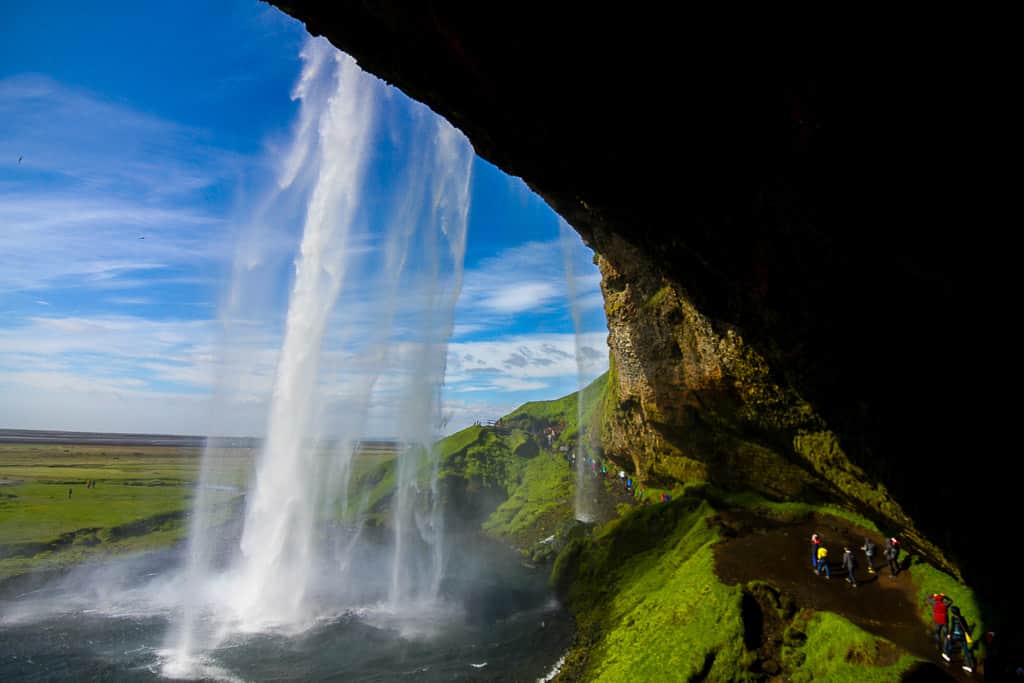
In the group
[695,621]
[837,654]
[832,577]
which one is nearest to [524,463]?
[832,577]

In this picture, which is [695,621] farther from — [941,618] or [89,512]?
[89,512]

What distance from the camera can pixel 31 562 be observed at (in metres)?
32.6

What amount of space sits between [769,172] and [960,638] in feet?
49.2

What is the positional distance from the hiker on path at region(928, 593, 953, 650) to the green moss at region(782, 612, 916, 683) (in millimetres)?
2362

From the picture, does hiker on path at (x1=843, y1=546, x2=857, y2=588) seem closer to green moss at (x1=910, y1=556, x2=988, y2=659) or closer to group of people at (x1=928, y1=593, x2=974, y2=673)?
green moss at (x1=910, y1=556, x2=988, y2=659)

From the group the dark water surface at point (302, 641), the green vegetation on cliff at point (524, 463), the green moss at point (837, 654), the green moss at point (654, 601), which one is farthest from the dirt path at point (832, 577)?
the green vegetation on cliff at point (524, 463)

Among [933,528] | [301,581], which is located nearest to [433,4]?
[933,528]

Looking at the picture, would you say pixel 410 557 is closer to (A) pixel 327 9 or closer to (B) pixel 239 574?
(B) pixel 239 574

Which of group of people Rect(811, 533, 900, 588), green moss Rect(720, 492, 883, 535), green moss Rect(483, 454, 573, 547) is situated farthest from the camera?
green moss Rect(483, 454, 573, 547)

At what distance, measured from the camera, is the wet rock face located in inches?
273

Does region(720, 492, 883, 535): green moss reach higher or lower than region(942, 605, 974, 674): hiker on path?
higher

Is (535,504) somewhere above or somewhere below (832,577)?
below

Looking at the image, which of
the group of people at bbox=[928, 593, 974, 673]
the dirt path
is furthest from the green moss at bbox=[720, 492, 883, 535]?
the group of people at bbox=[928, 593, 974, 673]

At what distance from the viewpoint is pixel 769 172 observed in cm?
832
